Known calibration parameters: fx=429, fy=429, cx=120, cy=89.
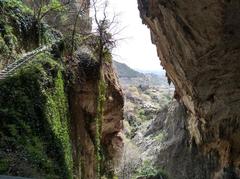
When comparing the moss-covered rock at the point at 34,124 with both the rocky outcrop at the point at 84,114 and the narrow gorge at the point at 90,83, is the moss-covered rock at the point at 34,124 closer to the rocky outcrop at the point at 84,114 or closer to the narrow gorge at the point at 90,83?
the narrow gorge at the point at 90,83

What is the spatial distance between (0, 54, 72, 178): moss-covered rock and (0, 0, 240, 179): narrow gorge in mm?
25

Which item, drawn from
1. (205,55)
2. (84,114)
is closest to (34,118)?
(84,114)

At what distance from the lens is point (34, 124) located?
8844 millimetres

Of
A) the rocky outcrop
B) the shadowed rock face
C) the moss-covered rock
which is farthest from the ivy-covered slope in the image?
the shadowed rock face

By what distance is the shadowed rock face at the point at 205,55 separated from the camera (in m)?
13.5

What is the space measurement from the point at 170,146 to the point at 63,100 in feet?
64.1

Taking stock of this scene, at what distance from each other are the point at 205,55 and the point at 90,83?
163 inches

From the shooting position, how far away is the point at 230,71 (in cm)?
1548

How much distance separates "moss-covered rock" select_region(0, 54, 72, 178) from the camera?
7199 mm

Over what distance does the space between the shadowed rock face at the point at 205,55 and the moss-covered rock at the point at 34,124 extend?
4832 millimetres

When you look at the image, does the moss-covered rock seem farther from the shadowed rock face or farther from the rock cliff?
the shadowed rock face

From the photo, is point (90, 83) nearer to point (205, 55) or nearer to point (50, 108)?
point (205, 55)

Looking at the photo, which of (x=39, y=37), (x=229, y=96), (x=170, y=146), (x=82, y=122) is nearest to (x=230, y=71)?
(x=229, y=96)

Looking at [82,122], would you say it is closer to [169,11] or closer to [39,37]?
[39,37]
